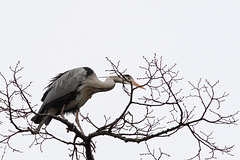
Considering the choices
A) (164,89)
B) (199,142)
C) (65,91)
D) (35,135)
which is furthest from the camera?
(65,91)

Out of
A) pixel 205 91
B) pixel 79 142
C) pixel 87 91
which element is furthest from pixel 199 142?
pixel 87 91

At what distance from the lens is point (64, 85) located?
24.9 feet

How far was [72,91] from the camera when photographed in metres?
7.50

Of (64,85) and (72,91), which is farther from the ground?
(64,85)

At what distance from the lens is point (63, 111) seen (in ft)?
25.1

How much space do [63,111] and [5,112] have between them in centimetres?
307

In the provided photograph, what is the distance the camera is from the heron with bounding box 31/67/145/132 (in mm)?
7500

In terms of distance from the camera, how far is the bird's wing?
750 centimetres

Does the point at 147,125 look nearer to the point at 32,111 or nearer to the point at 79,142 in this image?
the point at 79,142

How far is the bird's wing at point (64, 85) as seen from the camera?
750cm

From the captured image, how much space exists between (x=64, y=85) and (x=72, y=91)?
22cm

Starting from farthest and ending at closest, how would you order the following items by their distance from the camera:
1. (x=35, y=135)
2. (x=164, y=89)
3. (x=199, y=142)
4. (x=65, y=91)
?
(x=65, y=91)
(x=35, y=135)
(x=199, y=142)
(x=164, y=89)

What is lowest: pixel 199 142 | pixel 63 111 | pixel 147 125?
pixel 199 142

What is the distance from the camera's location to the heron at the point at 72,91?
24.6ft
